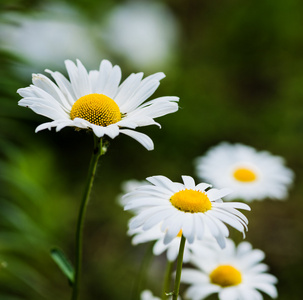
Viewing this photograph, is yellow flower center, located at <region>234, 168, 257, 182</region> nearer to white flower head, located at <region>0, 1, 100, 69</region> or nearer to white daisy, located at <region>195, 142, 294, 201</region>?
white daisy, located at <region>195, 142, 294, 201</region>

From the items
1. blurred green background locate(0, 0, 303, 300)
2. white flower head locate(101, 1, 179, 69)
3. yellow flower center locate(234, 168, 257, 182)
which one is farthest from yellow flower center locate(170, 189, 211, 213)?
white flower head locate(101, 1, 179, 69)

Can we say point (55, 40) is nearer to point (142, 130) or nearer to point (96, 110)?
point (142, 130)

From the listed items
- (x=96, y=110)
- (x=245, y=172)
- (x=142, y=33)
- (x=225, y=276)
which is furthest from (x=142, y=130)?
(x=96, y=110)

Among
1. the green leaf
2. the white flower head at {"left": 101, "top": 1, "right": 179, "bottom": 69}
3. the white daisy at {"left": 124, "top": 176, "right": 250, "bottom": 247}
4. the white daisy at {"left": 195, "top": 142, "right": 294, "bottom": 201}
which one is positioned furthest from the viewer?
the white flower head at {"left": 101, "top": 1, "right": 179, "bottom": 69}

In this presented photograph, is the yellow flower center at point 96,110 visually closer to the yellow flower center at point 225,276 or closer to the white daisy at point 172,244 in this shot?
the white daisy at point 172,244

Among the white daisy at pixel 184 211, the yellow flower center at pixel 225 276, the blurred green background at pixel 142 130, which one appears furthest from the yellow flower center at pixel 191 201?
the blurred green background at pixel 142 130

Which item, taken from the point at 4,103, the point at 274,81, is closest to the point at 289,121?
the point at 274,81
